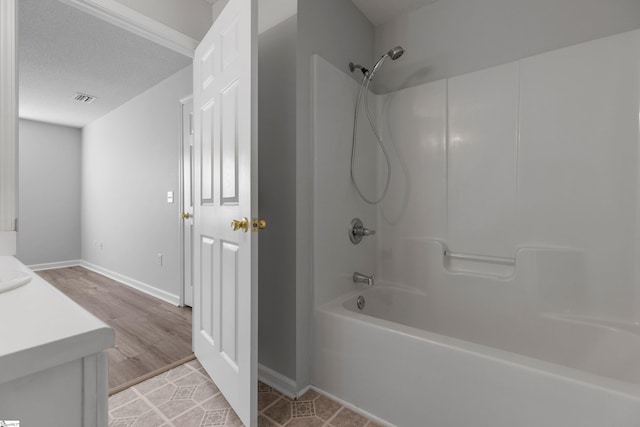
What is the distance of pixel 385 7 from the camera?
2000mm

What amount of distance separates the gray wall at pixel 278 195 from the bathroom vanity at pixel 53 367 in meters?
1.12

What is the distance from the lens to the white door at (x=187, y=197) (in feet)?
9.48

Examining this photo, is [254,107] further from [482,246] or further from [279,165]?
[482,246]

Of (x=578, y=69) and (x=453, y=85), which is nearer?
(x=578, y=69)

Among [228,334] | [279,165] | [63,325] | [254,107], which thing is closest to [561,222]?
[279,165]

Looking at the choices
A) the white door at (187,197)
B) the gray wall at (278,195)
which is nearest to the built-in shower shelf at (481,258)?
the gray wall at (278,195)

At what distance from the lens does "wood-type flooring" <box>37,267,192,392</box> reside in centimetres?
190

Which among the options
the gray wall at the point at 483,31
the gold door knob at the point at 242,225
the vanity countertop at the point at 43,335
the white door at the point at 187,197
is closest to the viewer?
the vanity countertop at the point at 43,335

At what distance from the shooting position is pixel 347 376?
150 cm

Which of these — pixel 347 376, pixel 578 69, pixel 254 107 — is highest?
pixel 578 69

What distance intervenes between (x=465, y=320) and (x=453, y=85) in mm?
1425

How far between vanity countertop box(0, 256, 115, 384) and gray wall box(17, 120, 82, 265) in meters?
5.62

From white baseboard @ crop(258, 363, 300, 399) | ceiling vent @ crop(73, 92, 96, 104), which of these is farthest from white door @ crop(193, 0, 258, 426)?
ceiling vent @ crop(73, 92, 96, 104)

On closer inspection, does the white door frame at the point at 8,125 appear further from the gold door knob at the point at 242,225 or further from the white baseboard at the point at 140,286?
the white baseboard at the point at 140,286
